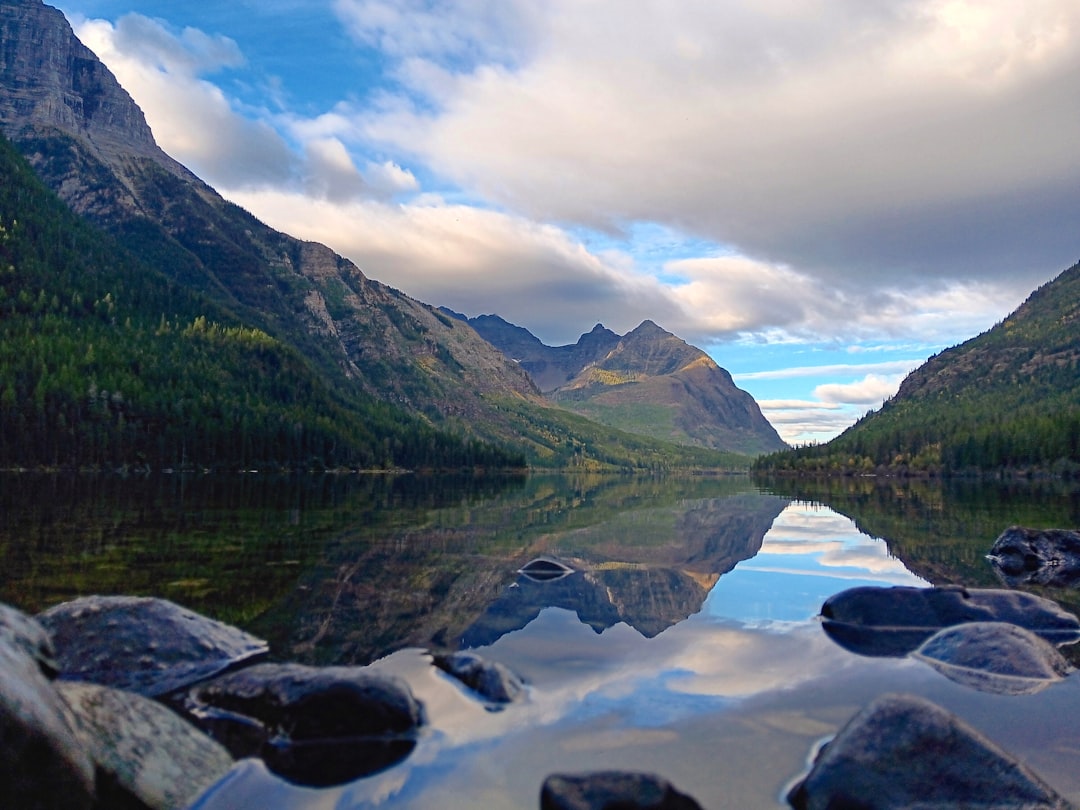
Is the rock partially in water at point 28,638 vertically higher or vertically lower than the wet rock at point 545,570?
higher

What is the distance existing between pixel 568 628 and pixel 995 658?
30.8ft

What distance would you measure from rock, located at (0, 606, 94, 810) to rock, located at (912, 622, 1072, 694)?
47.9ft

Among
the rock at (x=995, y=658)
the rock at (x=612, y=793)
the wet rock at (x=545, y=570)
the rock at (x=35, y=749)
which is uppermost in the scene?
the rock at (x=35, y=749)

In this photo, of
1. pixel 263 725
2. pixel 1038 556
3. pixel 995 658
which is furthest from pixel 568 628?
pixel 1038 556

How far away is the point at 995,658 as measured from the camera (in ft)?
47.6

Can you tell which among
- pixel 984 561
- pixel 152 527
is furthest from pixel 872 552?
pixel 152 527

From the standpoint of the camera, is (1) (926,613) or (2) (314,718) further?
(1) (926,613)

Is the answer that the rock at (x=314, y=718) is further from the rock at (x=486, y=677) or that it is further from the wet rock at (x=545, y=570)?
the wet rock at (x=545, y=570)

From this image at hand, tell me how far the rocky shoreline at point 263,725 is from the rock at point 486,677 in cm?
3

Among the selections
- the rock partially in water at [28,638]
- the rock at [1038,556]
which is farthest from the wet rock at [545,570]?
the rock partially in water at [28,638]

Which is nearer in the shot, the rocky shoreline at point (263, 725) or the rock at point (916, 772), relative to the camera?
the rocky shoreline at point (263, 725)

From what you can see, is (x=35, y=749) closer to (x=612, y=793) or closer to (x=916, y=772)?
(x=612, y=793)

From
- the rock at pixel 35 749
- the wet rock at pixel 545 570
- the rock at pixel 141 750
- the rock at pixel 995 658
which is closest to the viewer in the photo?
the rock at pixel 35 749

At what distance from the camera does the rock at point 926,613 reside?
18.2m
